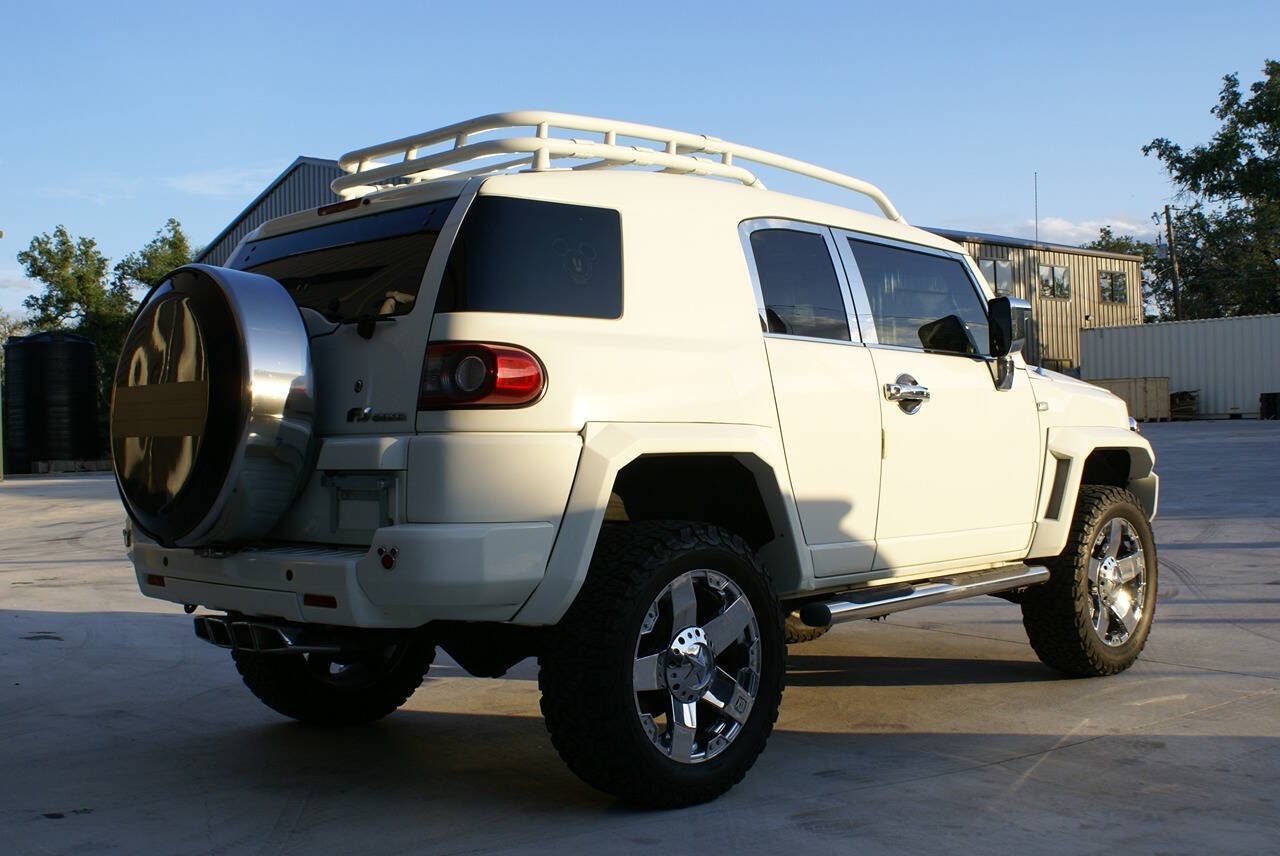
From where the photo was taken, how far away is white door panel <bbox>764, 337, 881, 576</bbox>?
4.41 m

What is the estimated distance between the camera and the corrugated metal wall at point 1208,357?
126 ft

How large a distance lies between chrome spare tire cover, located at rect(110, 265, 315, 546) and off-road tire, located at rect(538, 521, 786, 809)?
955mm

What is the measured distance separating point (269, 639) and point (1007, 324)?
10.9ft

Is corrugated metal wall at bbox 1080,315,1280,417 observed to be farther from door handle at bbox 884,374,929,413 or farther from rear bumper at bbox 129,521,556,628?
rear bumper at bbox 129,521,556,628

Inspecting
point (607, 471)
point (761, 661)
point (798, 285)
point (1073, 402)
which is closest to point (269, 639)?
point (607, 471)

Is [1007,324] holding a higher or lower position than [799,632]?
higher

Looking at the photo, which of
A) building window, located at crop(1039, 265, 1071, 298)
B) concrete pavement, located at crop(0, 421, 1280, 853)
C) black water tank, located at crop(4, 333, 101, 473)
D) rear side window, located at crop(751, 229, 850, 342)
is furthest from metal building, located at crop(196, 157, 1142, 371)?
rear side window, located at crop(751, 229, 850, 342)

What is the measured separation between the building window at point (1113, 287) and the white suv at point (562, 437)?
46652 mm

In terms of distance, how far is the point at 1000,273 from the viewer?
4341 centimetres

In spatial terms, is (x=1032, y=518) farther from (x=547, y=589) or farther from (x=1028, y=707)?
(x=547, y=589)

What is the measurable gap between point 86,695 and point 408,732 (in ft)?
5.60

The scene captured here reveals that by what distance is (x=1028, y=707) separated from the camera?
5.37 metres

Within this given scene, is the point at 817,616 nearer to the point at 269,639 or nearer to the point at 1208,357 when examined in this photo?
the point at 269,639

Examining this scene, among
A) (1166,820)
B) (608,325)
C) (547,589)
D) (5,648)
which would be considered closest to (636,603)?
(547,589)
